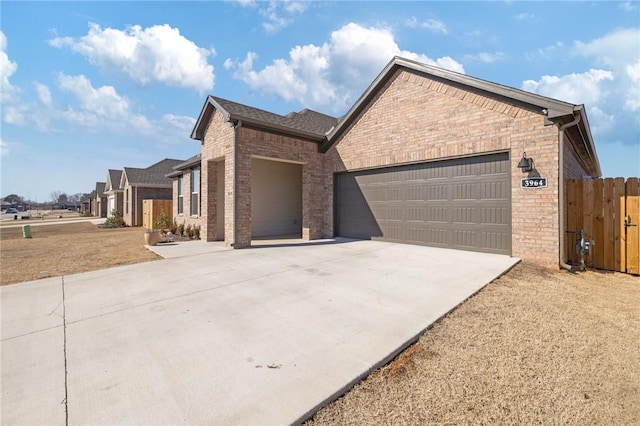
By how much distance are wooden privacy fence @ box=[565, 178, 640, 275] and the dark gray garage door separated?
1507 mm

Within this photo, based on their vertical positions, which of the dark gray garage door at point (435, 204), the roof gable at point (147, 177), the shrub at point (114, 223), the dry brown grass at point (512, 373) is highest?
the roof gable at point (147, 177)

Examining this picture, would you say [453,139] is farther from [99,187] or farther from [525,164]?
[99,187]

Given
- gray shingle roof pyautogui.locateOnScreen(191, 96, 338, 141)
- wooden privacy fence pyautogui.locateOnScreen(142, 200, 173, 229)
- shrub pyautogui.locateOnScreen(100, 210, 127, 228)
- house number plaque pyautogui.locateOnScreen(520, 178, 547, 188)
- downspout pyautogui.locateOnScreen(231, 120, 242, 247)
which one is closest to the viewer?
house number plaque pyautogui.locateOnScreen(520, 178, 547, 188)

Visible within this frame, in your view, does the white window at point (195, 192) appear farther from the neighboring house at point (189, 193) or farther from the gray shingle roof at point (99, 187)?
the gray shingle roof at point (99, 187)

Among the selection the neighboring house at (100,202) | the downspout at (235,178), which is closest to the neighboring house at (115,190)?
the neighboring house at (100,202)

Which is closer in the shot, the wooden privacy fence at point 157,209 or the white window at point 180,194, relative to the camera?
the white window at point 180,194

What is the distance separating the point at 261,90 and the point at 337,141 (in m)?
6.54

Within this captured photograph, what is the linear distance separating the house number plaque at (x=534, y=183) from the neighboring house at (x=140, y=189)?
25.3 metres

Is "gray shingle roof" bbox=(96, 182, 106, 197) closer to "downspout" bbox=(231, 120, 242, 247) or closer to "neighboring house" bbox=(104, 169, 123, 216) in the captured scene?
"neighboring house" bbox=(104, 169, 123, 216)

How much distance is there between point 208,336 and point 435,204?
295 inches

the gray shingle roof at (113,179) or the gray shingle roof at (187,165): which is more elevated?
the gray shingle roof at (113,179)

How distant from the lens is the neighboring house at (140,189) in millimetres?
22703

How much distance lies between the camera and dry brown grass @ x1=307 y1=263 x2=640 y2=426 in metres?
2.09

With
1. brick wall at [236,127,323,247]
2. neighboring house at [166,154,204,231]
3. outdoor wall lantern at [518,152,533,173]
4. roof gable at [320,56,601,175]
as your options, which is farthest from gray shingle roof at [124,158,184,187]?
outdoor wall lantern at [518,152,533,173]
